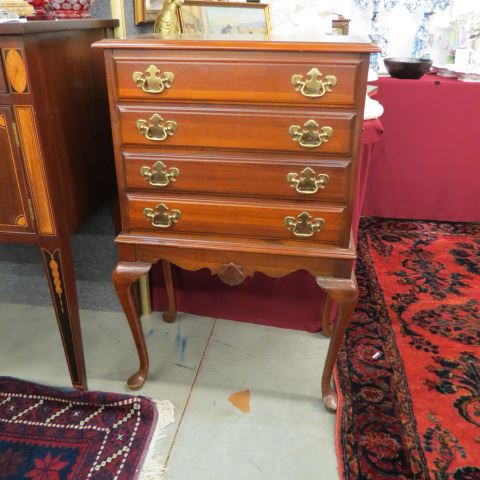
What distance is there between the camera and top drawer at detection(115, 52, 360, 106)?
0.93 m

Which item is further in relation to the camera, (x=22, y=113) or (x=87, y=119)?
(x=87, y=119)

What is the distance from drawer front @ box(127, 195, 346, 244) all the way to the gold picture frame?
0.66 metres

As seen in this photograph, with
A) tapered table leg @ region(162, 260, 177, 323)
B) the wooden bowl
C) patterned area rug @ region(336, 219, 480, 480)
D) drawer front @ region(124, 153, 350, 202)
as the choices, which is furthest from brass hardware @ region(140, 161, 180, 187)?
the wooden bowl

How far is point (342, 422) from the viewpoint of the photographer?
1.26 m

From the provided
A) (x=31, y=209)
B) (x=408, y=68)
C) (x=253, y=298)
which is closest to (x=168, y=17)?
(x=31, y=209)

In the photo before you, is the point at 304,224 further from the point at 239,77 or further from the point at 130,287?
the point at 130,287

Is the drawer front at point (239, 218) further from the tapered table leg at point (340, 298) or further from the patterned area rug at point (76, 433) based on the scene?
the patterned area rug at point (76, 433)

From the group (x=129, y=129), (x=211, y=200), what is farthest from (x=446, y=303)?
A: (x=129, y=129)

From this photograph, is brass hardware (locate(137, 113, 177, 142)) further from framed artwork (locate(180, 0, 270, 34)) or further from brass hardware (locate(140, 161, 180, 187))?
framed artwork (locate(180, 0, 270, 34))

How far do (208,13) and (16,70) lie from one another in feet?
2.54

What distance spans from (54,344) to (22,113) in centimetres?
86

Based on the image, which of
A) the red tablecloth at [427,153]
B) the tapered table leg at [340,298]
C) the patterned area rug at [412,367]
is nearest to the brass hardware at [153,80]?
the tapered table leg at [340,298]

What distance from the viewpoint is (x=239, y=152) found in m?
1.03

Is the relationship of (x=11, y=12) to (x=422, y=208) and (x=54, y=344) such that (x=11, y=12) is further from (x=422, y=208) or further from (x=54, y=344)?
(x=422, y=208)
